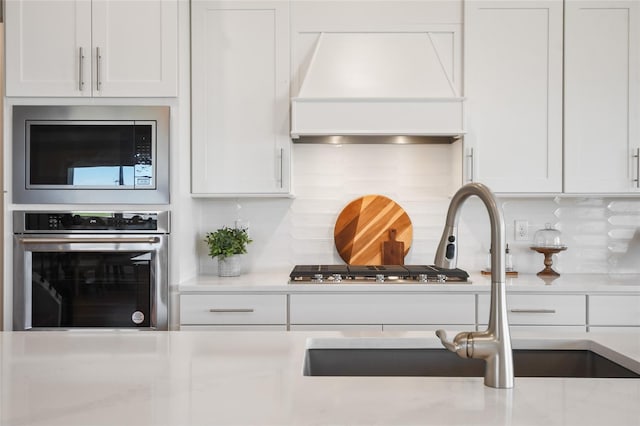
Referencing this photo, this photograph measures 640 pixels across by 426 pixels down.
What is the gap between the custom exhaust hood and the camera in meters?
2.79

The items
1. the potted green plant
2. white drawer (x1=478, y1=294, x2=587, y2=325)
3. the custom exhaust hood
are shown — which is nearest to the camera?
white drawer (x1=478, y1=294, x2=587, y2=325)

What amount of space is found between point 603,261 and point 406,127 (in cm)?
152

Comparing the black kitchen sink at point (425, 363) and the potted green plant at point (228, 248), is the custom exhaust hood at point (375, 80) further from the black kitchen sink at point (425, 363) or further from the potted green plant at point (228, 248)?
the black kitchen sink at point (425, 363)

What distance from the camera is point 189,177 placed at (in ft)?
9.39

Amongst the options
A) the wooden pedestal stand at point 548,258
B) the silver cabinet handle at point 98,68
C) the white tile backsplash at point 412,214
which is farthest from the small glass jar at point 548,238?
the silver cabinet handle at point 98,68

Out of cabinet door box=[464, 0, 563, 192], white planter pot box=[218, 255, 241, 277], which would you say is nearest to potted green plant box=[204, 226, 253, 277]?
white planter pot box=[218, 255, 241, 277]

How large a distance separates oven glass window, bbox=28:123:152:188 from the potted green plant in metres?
0.58

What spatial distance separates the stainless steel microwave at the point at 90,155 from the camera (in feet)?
8.42

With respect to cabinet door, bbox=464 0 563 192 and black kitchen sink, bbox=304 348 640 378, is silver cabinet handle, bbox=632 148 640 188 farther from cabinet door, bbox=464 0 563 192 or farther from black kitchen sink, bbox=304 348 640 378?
black kitchen sink, bbox=304 348 640 378

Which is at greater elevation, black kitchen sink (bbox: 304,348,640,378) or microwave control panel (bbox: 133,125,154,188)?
microwave control panel (bbox: 133,125,154,188)

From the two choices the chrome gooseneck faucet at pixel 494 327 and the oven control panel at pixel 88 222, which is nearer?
the chrome gooseneck faucet at pixel 494 327

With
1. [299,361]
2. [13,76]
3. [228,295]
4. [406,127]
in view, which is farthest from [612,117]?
[13,76]

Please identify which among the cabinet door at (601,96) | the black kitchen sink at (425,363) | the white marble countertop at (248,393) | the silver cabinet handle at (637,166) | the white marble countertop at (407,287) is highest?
the cabinet door at (601,96)

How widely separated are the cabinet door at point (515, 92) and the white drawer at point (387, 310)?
715 millimetres
